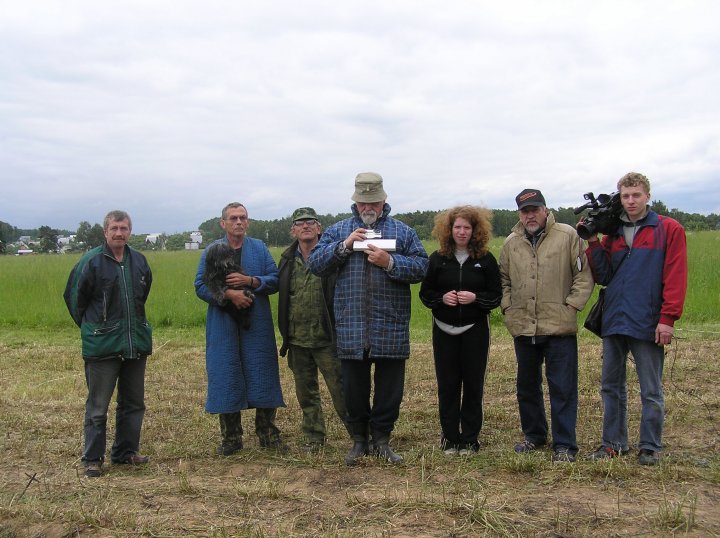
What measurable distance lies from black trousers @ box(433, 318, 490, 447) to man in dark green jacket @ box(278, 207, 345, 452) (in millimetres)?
720

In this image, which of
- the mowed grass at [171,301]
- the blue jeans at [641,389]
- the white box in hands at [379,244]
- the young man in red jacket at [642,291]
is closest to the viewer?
the young man in red jacket at [642,291]

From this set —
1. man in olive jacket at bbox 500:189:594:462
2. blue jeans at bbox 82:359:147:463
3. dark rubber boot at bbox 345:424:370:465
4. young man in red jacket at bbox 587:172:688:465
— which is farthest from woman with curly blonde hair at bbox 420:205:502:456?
blue jeans at bbox 82:359:147:463

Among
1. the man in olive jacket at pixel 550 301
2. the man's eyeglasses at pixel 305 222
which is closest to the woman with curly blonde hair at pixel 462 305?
the man in olive jacket at pixel 550 301

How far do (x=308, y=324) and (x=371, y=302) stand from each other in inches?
24.8

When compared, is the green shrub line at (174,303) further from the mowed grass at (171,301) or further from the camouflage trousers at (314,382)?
the camouflage trousers at (314,382)

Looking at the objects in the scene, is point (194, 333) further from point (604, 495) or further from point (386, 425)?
point (604, 495)

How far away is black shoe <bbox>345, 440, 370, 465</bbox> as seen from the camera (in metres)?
4.23

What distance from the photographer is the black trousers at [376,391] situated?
4.27 m

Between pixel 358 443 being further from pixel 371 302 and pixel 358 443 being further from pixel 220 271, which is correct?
pixel 220 271

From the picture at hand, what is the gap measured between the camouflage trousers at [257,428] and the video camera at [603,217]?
243 centimetres

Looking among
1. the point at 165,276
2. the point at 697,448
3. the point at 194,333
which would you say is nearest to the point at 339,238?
the point at 697,448

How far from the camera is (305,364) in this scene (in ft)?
15.6

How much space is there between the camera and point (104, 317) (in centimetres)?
430

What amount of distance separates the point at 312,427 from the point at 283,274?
1.10 meters
